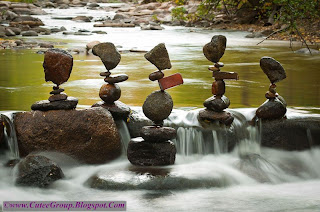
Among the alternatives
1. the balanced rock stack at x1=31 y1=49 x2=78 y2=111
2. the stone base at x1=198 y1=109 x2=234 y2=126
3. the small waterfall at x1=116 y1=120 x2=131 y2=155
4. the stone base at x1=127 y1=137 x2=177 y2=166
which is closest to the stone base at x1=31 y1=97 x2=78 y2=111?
the balanced rock stack at x1=31 y1=49 x2=78 y2=111

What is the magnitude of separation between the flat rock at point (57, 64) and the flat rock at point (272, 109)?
76.1 inches

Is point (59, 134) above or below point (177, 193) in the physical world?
above

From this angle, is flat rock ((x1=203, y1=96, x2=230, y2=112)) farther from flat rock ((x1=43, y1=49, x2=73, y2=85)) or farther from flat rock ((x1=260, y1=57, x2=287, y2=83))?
flat rock ((x1=43, y1=49, x2=73, y2=85))

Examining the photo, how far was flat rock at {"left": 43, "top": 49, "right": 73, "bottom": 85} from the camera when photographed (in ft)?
16.1

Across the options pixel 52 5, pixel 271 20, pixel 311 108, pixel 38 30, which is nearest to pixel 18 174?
pixel 311 108

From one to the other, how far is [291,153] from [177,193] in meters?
1.60

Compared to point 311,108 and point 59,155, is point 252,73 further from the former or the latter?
point 59,155

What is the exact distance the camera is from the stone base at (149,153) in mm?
4887

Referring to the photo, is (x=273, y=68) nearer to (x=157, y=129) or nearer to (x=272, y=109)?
(x=272, y=109)

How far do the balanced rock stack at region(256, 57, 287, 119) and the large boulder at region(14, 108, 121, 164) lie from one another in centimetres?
151

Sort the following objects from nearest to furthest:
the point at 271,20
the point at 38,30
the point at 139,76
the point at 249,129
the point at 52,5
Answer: the point at 249,129 < the point at 139,76 < the point at 38,30 < the point at 271,20 < the point at 52,5

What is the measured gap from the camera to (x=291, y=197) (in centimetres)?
445

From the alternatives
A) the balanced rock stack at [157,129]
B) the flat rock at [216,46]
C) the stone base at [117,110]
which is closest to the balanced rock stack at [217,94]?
the flat rock at [216,46]

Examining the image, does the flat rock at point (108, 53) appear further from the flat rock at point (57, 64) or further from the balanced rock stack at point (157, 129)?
the balanced rock stack at point (157, 129)
